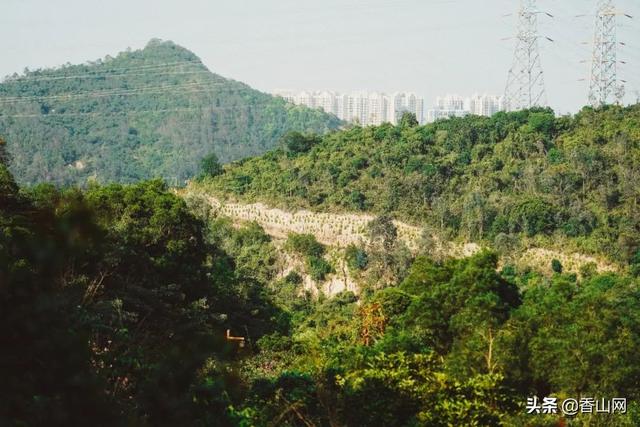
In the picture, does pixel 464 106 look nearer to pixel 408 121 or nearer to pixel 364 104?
pixel 364 104

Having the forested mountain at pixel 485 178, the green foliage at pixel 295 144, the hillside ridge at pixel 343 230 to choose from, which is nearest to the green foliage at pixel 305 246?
the hillside ridge at pixel 343 230

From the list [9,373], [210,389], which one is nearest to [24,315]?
[9,373]

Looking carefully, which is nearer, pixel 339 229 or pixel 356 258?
pixel 356 258

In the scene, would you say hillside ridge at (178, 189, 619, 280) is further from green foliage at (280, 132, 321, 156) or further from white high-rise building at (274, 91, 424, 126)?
white high-rise building at (274, 91, 424, 126)

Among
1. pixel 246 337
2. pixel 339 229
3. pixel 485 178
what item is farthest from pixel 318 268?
pixel 246 337

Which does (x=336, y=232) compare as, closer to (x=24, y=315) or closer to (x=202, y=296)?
(x=202, y=296)

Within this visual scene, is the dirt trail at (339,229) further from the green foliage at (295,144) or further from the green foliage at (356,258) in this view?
the green foliage at (295,144)
